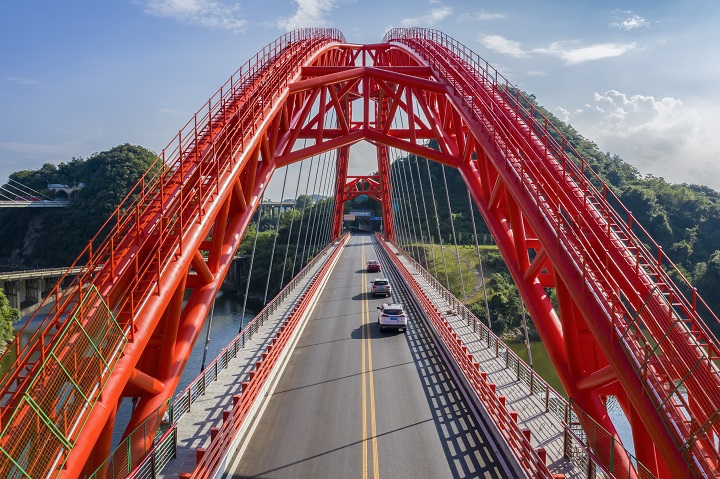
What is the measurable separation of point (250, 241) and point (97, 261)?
78.1 m

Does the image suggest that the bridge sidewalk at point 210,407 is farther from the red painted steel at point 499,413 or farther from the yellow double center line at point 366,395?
the red painted steel at point 499,413

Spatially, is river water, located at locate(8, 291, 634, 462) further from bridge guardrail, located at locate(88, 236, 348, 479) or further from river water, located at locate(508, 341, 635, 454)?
bridge guardrail, located at locate(88, 236, 348, 479)

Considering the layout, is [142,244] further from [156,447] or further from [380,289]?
[380,289]

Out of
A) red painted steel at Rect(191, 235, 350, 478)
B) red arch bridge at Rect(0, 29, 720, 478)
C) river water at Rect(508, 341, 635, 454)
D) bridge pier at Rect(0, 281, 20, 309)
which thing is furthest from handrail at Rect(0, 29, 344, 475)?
bridge pier at Rect(0, 281, 20, 309)

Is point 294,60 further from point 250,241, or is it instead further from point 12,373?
point 250,241

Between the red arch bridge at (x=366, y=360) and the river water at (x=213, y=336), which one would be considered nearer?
the red arch bridge at (x=366, y=360)

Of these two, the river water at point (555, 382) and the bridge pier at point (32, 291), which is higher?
the bridge pier at point (32, 291)

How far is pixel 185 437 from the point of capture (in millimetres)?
11031

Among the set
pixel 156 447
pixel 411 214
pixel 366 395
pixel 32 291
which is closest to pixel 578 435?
pixel 366 395

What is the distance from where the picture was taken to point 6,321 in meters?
40.7

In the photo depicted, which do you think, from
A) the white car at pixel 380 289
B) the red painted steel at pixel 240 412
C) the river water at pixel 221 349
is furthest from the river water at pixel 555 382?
the red painted steel at pixel 240 412

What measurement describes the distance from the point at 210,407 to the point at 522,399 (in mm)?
8448

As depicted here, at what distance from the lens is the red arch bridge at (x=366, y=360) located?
748 centimetres

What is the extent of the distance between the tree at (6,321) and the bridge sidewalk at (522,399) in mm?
35864
